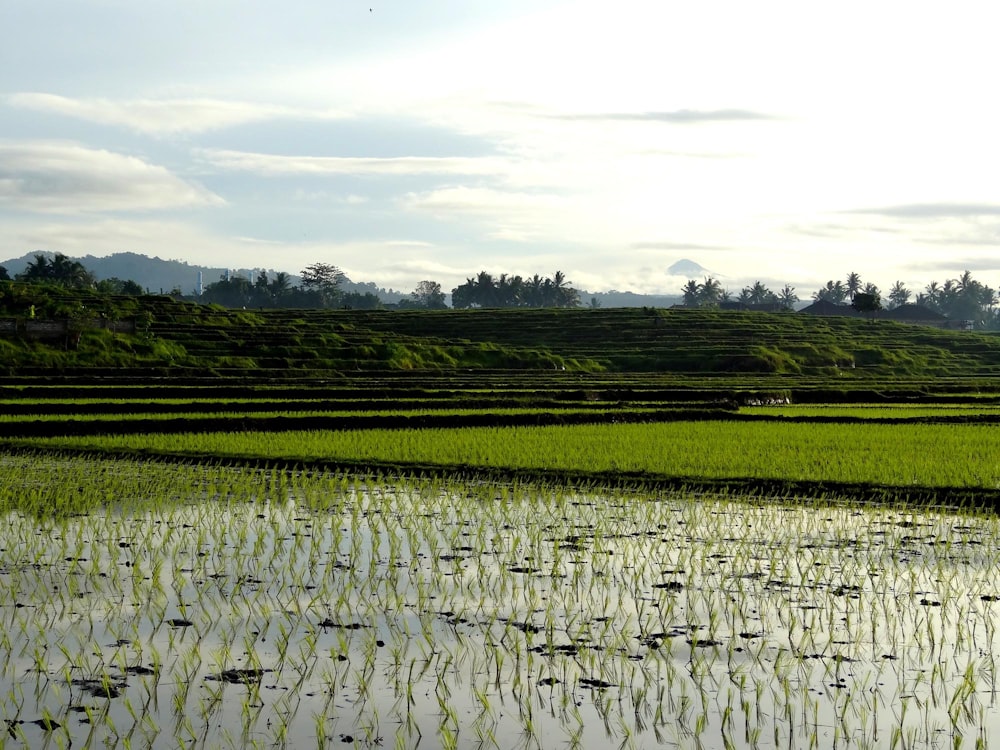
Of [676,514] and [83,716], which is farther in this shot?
[676,514]

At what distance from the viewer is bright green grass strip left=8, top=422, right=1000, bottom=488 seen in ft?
46.2

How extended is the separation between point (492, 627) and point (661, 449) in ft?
33.0

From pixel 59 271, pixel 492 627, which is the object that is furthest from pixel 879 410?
pixel 59 271

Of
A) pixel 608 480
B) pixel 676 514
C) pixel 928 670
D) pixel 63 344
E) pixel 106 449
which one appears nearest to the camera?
pixel 928 670

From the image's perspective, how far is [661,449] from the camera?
54.2 ft

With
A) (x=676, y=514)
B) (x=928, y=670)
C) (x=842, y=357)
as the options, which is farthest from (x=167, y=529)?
(x=842, y=357)

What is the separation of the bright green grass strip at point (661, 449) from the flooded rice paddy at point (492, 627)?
277 cm

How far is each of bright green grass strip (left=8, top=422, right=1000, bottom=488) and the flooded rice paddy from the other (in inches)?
109

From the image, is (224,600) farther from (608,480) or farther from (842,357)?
(842,357)

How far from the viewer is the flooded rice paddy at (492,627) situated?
5160 millimetres

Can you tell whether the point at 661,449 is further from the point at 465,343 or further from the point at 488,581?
the point at 465,343

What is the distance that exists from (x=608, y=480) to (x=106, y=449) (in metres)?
7.43

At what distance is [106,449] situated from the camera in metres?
16.1

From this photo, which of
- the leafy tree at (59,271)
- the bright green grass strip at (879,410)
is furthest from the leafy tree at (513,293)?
the bright green grass strip at (879,410)
